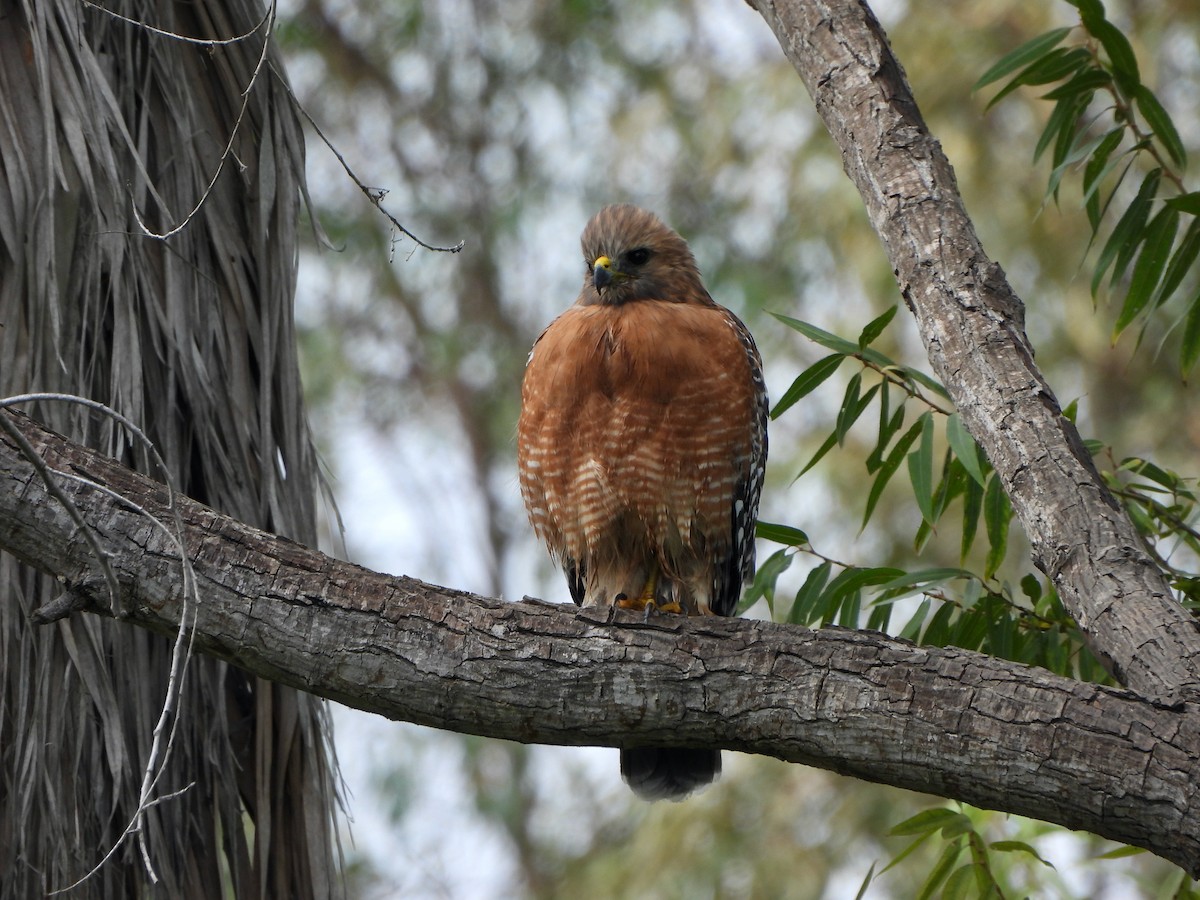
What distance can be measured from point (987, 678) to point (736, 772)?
24.3 feet

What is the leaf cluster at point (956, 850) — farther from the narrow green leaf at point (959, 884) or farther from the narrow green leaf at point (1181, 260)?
the narrow green leaf at point (1181, 260)

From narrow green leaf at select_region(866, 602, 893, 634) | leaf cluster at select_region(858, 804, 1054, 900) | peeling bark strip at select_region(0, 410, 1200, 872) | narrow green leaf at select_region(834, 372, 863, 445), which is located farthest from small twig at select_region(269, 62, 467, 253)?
leaf cluster at select_region(858, 804, 1054, 900)

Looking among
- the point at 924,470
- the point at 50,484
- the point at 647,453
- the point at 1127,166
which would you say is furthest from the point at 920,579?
the point at 50,484

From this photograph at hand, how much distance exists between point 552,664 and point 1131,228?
2.23 meters

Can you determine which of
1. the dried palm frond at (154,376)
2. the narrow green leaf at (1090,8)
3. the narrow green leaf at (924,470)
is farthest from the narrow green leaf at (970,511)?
the dried palm frond at (154,376)

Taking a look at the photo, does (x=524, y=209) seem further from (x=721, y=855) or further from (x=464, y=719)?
(x=464, y=719)

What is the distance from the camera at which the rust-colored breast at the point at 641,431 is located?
4164 millimetres

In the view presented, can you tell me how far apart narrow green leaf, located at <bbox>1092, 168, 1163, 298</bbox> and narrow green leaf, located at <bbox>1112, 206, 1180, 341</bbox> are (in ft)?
0.10

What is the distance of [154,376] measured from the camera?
11.9 ft

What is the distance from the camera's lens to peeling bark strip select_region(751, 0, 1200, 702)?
2.96 metres

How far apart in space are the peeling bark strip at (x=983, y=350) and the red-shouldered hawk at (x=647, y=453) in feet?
2.77

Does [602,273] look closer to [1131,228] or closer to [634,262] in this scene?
[634,262]

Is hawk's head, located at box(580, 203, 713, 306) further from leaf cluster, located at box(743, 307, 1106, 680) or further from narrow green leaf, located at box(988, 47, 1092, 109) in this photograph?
narrow green leaf, located at box(988, 47, 1092, 109)

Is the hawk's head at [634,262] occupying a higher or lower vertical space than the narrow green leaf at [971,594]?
higher
